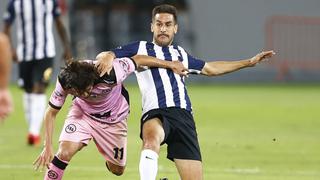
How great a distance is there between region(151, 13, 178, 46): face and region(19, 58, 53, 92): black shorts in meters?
5.06

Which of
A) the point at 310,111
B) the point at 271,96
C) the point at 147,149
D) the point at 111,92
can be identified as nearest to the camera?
the point at 147,149

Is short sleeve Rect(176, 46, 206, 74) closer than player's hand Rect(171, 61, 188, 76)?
No

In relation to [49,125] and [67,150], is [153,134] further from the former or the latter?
[49,125]

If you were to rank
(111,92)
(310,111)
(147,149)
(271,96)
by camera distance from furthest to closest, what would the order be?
1. (271,96)
2. (310,111)
3. (111,92)
4. (147,149)

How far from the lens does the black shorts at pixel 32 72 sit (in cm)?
1379

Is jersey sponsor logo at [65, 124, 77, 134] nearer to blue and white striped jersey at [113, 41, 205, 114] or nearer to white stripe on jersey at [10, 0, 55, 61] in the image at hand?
blue and white striped jersey at [113, 41, 205, 114]

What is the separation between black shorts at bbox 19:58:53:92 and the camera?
543 inches

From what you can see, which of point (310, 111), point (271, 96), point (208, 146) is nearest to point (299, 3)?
point (271, 96)

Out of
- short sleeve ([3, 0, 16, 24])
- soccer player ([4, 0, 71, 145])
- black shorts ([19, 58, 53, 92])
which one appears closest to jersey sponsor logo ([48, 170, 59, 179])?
soccer player ([4, 0, 71, 145])

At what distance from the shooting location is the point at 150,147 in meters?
8.08

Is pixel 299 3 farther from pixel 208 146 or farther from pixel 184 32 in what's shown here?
pixel 208 146

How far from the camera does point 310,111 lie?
19469 mm

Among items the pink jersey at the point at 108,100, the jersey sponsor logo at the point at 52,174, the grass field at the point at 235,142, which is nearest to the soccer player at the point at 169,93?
the pink jersey at the point at 108,100

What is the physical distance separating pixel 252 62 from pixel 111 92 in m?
1.29
